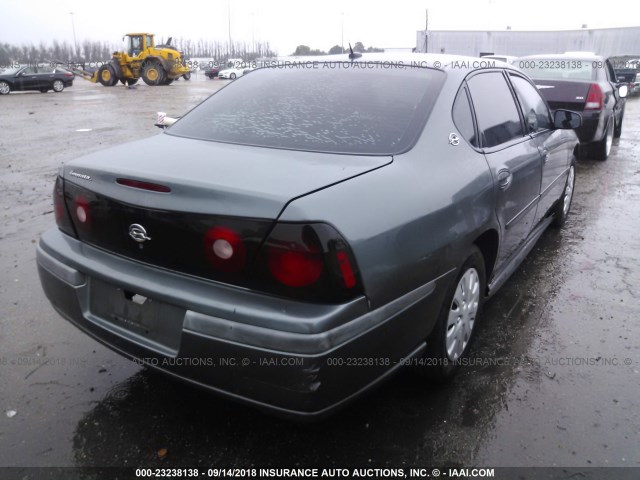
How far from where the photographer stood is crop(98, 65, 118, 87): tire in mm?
30050

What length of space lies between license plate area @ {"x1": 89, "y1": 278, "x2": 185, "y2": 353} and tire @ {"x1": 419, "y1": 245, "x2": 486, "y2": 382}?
3.74 feet

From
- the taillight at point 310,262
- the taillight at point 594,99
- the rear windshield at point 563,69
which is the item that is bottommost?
the taillight at point 310,262

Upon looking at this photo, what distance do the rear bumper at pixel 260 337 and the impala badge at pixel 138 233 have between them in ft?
0.40

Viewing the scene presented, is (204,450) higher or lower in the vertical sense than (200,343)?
lower

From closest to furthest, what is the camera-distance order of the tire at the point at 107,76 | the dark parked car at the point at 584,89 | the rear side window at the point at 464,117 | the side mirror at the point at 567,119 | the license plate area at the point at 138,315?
the license plate area at the point at 138,315 → the rear side window at the point at 464,117 → the side mirror at the point at 567,119 → the dark parked car at the point at 584,89 → the tire at the point at 107,76

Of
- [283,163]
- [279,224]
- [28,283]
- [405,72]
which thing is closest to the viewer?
[279,224]

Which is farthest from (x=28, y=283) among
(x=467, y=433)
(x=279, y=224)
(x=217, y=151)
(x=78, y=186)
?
(x=467, y=433)

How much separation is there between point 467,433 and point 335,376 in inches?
35.0

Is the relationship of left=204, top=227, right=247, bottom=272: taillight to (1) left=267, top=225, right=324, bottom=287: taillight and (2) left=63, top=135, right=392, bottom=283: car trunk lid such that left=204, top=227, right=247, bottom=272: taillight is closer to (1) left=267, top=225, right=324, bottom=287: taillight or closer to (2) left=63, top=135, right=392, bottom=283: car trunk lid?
(2) left=63, top=135, right=392, bottom=283: car trunk lid

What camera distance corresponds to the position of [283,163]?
220cm

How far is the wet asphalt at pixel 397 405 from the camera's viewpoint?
223 cm

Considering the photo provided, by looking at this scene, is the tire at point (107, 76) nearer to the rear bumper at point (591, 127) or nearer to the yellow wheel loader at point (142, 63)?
the yellow wheel loader at point (142, 63)

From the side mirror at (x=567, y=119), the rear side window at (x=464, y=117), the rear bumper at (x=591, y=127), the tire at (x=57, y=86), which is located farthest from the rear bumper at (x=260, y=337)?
the tire at (x=57, y=86)

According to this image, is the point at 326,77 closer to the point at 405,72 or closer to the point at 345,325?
the point at 405,72
